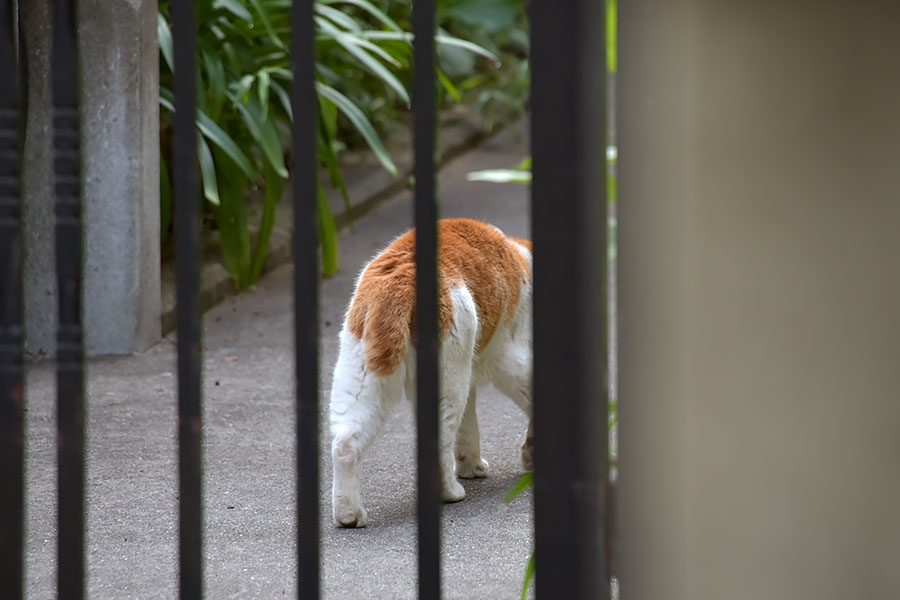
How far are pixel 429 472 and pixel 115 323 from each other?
351 cm

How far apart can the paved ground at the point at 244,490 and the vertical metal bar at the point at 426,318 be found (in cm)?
124

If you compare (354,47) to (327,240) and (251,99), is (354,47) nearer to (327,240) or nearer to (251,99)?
(251,99)

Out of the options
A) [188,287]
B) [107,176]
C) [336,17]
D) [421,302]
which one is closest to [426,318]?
[421,302]

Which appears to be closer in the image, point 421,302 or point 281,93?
point 421,302

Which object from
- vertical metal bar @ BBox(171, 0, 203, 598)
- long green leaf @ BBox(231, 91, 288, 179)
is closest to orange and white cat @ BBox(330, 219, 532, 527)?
vertical metal bar @ BBox(171, 0, 203, 598)

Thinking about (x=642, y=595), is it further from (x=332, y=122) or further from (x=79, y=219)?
(x=332, y=122)

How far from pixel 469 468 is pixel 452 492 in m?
0.27

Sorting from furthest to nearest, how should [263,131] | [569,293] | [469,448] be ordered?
[263,131], [469,448], [569,293]

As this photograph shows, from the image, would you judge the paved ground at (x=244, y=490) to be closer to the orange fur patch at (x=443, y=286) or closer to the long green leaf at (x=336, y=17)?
the orange fur patch at (x=443, y=286)

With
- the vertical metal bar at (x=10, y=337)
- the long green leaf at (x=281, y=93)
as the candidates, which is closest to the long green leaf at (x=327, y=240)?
the long green leaf at (x=281, y=93)

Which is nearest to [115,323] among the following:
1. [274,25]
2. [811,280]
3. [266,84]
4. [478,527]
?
[266,84]

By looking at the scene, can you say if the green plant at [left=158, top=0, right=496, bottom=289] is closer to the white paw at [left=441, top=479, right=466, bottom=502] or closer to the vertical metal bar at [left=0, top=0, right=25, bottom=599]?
the white paw at [left=441, top=479, right=466, bottom=502]

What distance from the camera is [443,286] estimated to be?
3062 millimetres

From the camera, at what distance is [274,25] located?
17.3ft
